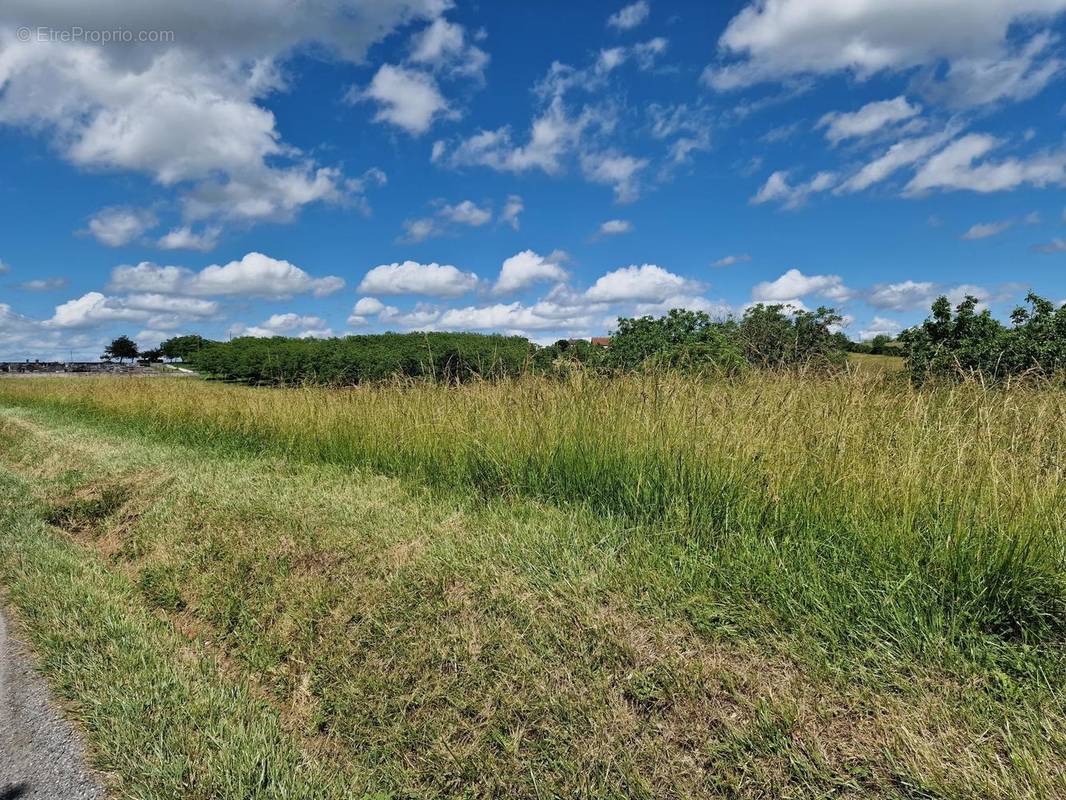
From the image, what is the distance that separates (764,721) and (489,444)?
3.83 meters

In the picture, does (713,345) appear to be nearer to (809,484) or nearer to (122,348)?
(809,484)

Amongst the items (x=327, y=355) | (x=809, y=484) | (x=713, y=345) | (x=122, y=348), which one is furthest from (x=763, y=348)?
(x=122, y=348)

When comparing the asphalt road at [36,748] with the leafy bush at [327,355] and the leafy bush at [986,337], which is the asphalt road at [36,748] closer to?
the leafy bush at [327,355]

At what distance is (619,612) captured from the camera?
3.21 m

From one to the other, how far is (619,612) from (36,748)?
295 cm

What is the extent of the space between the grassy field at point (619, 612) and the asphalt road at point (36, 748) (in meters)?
0.12

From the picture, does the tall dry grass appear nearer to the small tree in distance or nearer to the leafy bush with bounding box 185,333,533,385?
the leafy bush with bounding box 185,333,533,385

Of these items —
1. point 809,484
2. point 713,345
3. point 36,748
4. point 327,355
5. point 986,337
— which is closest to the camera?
point 36,748

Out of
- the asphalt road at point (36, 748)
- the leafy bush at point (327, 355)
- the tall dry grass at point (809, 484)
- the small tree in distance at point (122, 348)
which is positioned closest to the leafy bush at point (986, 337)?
the tall dry grass at point (809, 484)

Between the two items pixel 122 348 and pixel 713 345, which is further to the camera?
pixel 122 348

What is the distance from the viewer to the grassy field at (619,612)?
243 centimetres

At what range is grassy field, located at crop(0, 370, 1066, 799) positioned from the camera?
2.43 m

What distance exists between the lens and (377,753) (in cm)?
269

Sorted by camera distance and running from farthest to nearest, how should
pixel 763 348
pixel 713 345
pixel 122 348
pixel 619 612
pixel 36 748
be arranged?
pixel 122 348 < pixel 763 348 < pixel 713 345 < pixel 619 612 < pixel 36 748
